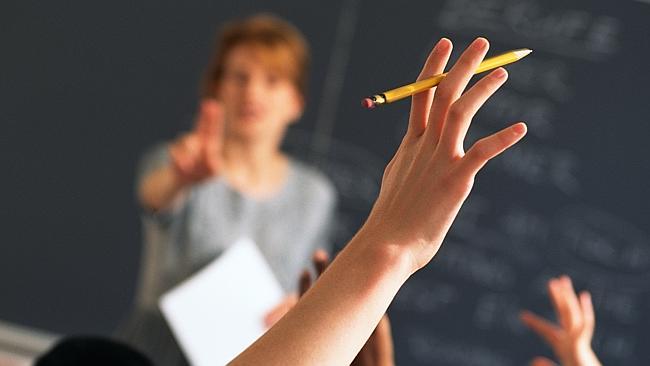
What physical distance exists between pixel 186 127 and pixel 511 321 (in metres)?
1.28

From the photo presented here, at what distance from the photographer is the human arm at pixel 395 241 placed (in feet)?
2.65

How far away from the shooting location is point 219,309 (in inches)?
96.3

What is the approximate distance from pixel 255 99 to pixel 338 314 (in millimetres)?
2669

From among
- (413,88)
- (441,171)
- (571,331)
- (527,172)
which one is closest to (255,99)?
(527,172)

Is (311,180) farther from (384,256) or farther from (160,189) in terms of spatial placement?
(384,256)

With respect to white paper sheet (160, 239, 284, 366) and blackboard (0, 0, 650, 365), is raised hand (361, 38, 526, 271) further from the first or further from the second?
blackboard (0, 0, 650, 365)

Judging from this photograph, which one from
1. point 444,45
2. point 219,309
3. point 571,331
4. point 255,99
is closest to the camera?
point 444,45

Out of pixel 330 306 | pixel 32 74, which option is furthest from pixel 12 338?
pixel 330 306

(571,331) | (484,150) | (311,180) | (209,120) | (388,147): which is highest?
(484,150)

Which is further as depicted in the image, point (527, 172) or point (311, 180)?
point (311, 180)

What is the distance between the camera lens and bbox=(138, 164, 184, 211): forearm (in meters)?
3.42

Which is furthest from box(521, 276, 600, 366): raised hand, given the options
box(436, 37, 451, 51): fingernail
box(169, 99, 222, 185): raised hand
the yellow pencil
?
box(169, 99, 222, 185): raised hand

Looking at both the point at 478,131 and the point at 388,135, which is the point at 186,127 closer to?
the point at 388,135

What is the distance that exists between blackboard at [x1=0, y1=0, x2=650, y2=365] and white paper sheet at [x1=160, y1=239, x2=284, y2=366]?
868 millimetres
